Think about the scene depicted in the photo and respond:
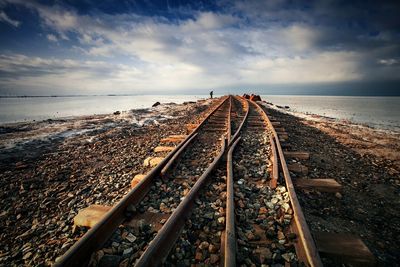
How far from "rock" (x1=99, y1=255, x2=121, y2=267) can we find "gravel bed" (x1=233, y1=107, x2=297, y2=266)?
1.20 meters

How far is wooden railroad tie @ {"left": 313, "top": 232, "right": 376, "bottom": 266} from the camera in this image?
2014 mm

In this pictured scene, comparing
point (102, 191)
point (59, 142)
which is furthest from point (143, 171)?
point (59, 142)

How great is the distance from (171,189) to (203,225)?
3.21 ft

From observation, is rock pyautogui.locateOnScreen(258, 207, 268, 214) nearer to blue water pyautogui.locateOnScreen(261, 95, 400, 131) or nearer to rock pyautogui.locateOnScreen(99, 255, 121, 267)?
rock pyautogui.locateOnScreen(99, 255, 121, 267)

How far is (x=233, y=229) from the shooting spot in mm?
2234

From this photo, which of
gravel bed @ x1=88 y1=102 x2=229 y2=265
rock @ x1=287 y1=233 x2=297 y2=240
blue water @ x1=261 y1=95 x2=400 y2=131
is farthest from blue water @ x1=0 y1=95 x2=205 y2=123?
blue water @ x1=261 y1=95 x2=400 y2=131

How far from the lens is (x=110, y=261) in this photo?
202 cm

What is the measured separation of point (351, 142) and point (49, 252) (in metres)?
8.93

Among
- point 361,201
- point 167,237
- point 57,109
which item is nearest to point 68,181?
point 167,237

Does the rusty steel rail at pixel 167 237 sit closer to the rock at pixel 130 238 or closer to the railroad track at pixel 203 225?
the railroad track at pixel 203 225

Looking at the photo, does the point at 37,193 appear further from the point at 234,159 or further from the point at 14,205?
the point at 234,159

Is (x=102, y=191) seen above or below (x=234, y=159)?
below

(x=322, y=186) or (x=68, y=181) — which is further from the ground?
(x=322, y=186)

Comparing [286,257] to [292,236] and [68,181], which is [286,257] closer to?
[292,236]
